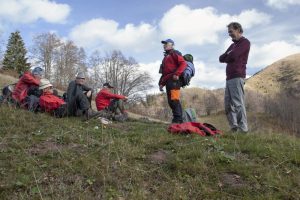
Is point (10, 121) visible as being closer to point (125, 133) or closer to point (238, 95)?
point (125, 133)

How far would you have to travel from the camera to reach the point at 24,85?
34.1 feet

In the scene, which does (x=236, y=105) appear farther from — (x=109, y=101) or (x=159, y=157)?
(x=109, y=101)

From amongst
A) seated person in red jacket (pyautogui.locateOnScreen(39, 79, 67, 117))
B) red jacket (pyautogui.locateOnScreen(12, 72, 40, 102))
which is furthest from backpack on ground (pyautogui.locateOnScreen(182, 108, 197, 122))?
red jacket (pyautogui.locateOnScreen(12, 72, 40, 102))

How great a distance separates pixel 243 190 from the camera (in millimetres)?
4574

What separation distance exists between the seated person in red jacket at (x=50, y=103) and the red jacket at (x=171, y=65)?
2.55m

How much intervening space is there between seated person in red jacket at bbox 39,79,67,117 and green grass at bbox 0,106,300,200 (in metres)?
2.45

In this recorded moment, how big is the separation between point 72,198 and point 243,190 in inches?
77.9

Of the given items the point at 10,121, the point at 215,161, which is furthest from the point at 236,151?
the point at 10,121

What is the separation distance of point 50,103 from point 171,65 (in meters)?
3.12

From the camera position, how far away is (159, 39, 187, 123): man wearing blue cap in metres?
9.06

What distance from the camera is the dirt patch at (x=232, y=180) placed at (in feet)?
15.6

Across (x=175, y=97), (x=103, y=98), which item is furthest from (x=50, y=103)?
(x=175, y=97)

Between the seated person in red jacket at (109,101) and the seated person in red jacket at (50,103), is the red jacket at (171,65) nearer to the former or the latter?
the seated person in red jacket at (109,101)

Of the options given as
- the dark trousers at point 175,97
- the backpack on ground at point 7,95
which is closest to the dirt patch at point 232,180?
the dark trousers at point 175,97
